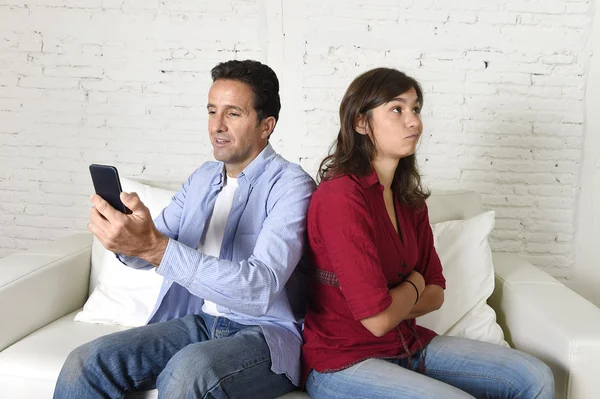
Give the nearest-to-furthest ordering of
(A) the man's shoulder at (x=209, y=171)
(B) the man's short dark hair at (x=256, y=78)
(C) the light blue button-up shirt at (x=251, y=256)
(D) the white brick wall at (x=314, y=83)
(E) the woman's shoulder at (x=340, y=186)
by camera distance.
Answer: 1. (C) the light blue button-up shirt at (x=251, y=256)
2. (E) the woman's shoulder at (x=340, y=186)
3. (B) the man's short dark hair at (x=256, y=78)
4. (A) the man's shoulder at (x=209, y=171)
5. (D) the white brick wall at (x=314, y=83)

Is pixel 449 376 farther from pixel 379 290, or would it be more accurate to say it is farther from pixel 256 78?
pixel 256 78

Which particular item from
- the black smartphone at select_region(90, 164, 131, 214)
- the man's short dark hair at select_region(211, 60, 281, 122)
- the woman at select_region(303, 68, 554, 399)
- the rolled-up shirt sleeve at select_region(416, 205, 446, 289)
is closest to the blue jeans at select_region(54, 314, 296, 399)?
the woman at select_region(303, 68, 554, 399)

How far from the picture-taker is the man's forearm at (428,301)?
6.04ft

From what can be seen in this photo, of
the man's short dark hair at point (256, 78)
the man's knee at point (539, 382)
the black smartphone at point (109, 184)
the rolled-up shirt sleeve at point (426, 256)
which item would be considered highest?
the man's short dark hair at point (256, 78)

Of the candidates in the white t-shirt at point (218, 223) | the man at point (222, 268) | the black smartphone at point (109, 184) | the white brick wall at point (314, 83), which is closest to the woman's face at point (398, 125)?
the man at point (222, 268)

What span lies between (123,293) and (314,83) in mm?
1278

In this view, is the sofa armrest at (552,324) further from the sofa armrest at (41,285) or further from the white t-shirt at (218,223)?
the sofa armrest at (41,285)

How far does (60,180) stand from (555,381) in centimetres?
234

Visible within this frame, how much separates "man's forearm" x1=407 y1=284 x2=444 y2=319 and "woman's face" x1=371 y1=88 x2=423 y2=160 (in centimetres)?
37

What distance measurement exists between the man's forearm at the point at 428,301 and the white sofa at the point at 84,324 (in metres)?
0.30

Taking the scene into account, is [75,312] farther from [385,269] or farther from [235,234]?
[385,269]

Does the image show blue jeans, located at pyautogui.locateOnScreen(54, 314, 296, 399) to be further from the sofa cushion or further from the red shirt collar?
the red shirt collar

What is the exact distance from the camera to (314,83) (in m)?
3.11

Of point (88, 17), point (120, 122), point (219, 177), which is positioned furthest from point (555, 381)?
point (88, 17)
